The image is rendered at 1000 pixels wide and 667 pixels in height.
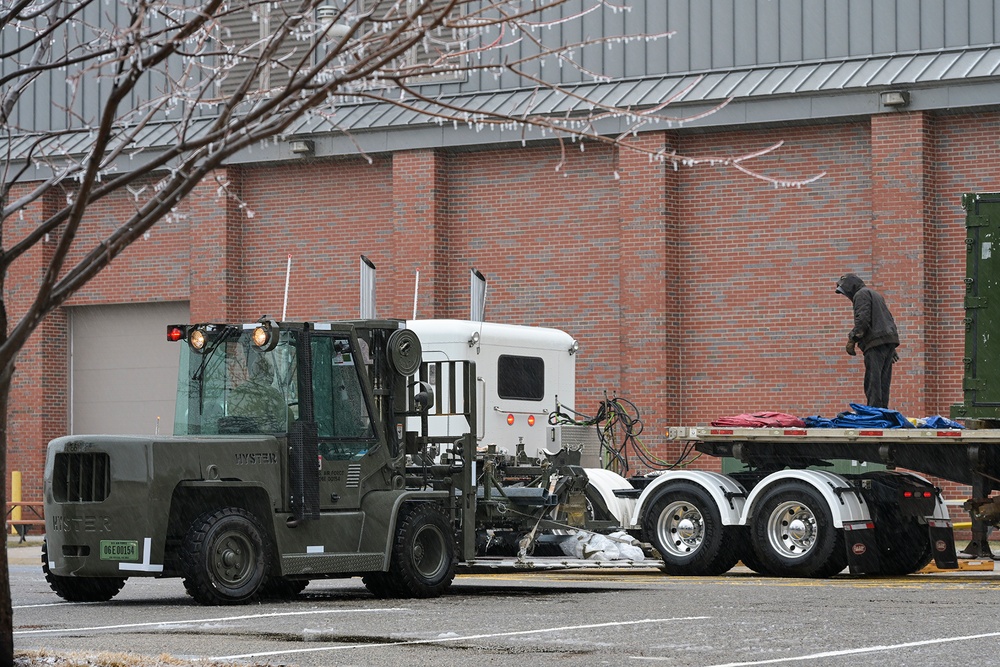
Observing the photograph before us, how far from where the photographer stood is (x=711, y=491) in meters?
17.0

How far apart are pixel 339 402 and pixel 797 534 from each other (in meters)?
5.15

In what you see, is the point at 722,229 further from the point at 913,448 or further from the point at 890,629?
the point at 890,629

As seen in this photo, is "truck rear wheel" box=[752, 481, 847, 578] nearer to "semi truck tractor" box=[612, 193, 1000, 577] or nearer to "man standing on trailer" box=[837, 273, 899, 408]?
"semi truck tractor" box=[612, 193, 1000, 577]

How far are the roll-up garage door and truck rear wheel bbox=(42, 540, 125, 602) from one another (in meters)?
15.8

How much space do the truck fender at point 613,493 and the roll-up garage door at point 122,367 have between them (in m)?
12.9

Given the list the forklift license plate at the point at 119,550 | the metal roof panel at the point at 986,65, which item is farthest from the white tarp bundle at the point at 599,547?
the metal roof panel at the point at 986,65

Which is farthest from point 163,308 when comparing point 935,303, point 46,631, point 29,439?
point 46,631

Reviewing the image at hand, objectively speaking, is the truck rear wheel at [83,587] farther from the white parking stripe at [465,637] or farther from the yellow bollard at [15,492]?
the yellow bollard at [15,492]

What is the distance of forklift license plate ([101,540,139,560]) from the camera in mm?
13172

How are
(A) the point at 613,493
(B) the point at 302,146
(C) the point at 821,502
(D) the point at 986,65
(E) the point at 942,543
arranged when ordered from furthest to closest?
(B) the point at 302,146
(D) the point at 986,65
(A) the point at 613,493
(E) the point at 942,543
(C) the point at 821,502

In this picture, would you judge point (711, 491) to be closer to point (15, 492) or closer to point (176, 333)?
point (176, 333)

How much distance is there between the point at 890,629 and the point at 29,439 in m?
22.9

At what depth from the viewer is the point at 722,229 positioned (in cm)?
2586

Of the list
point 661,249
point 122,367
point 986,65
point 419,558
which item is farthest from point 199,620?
point 122,367
